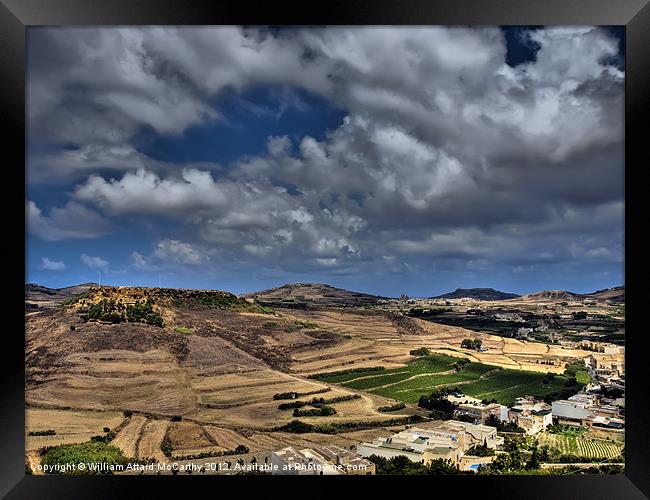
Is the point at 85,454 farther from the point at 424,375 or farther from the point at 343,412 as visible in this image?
the point at 424,375

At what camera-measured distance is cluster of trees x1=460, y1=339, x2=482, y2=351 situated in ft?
24.8

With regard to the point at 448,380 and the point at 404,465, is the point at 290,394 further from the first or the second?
the point at 404,465

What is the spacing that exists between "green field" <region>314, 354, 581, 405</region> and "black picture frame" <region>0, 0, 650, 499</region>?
455 cm

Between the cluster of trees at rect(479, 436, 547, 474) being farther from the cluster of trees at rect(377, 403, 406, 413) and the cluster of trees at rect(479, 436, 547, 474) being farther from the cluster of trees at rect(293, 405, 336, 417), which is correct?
the cluster of trees at rect(293, 405, 336, 417)

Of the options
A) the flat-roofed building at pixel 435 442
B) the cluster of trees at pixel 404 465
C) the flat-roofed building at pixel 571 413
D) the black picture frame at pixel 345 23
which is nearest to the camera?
the black picture frame at pixel 345 23

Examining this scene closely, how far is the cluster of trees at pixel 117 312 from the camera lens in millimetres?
8016

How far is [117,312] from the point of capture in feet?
26.6

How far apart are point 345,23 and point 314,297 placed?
5.94m

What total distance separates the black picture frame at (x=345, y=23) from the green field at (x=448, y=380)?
14.9ft

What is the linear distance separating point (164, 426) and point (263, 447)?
1655mm

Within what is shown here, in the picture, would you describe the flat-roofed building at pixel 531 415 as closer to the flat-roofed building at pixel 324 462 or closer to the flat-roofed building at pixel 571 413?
the flat-roofed building at pixel 571 413

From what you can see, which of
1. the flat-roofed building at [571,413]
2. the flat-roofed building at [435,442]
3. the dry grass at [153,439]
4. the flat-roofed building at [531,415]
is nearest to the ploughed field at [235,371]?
the dry grass at [153,439]

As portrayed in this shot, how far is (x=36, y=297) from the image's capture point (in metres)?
6.57

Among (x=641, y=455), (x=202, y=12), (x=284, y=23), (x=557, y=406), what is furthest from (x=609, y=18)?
(x=557, y=406)
